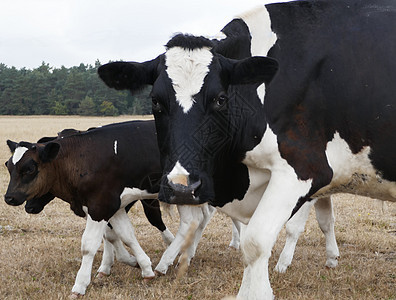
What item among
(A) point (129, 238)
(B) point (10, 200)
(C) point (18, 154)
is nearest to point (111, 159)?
(A) point (129, 238)

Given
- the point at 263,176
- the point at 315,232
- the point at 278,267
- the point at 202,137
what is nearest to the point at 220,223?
the point at 315,232

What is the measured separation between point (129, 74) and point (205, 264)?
322 cm

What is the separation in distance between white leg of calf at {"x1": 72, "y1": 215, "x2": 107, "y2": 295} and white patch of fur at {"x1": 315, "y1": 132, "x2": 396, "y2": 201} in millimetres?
2661

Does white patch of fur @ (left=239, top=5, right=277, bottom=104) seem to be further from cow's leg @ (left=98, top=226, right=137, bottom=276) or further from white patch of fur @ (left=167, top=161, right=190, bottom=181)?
cow's leg @ (left=98, top=226, right=137, bottom=276)

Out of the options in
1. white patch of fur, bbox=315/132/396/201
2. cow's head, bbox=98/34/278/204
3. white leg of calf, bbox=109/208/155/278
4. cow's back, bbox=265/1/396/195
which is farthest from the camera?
white leg of calf, bbox=109/208/155/278

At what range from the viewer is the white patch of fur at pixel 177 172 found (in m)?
2.88

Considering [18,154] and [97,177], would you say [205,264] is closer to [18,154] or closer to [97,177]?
[97,177]

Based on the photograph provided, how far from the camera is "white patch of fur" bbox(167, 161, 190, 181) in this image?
9.43ft

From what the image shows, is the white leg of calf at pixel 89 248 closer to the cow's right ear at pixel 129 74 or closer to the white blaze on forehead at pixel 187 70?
the cow's right ear at pixel 129 74

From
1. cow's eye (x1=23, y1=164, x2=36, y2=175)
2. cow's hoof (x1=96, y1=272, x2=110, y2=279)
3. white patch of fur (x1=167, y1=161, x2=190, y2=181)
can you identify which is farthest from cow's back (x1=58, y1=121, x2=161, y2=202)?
white patch of fur (x1=167, y1=161, x2=190, y2=181)

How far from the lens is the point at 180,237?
614 cm

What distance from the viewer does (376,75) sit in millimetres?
3568

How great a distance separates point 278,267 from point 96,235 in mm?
2149

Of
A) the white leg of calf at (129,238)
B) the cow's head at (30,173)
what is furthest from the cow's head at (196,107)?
the cow's head at (30,173)
